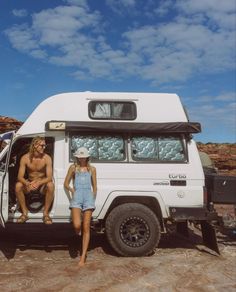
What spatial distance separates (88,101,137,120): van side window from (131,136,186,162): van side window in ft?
1.49

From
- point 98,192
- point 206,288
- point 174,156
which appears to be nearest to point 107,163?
Result: point 98,192

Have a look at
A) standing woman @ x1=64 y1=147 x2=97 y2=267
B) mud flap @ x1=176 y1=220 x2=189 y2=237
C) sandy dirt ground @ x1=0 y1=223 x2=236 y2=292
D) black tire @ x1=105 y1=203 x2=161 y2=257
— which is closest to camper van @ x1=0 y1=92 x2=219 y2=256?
black tire @ x1=105 y1=203 x2=161 y2=257

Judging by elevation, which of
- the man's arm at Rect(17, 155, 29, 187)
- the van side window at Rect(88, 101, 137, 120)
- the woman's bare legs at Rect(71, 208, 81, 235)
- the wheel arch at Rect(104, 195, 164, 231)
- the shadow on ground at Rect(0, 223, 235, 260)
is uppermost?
the van side window at Rect(88, 101, 137, 120)

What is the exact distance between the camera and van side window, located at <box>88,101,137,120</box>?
7.69 metres

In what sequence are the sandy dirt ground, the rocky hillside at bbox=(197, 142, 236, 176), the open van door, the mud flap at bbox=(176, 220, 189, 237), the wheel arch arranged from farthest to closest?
the rocky hillside at bbox=(197, 142, 236, 176), the mud flap at bbox=(176, 220, 189, 237), the wheel arch, the open van door, the sandy dirt ground

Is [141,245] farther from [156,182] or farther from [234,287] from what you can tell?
[234,287]

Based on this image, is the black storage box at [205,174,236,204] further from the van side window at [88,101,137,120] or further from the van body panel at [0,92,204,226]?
the van side window at [88,101,137,120]

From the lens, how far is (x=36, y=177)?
7.43 m

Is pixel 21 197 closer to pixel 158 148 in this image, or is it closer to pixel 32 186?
pixel 32 186

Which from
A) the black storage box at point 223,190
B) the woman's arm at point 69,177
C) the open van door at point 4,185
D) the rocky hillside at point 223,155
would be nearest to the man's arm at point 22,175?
the open van door at point 4,185

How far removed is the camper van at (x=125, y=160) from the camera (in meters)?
7.40

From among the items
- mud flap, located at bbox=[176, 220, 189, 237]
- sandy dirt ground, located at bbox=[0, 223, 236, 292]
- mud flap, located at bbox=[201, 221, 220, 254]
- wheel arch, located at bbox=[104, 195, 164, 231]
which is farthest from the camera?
mud flap, located at bbox=[176, 220, 189, 237]

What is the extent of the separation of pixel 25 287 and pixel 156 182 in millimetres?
2974

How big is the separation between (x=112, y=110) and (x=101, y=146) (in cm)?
70
